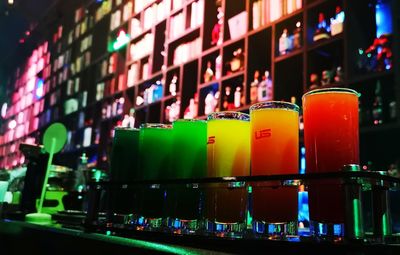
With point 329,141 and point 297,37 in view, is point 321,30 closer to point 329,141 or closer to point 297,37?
Answer: point 297,37

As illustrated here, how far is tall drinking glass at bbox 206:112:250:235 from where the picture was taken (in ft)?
2.68

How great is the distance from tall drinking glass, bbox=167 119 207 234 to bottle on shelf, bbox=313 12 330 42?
1.90m

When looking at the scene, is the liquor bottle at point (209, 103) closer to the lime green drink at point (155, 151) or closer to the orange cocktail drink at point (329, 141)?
the lime green drink at point (155, 151)

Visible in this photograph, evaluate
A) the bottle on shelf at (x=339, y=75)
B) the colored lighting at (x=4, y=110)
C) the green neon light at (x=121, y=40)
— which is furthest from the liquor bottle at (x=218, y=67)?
the colored lighting at (x=4, y=110)

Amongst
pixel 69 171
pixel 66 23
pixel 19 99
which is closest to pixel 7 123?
pixel 19 99

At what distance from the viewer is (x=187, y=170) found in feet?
3.19

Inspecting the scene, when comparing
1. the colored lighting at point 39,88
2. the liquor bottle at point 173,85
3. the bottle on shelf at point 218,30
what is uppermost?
the colored lighting at point 39,88

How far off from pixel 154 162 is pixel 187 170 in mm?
114

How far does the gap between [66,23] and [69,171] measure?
5155 millimetres

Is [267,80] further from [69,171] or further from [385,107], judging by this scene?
[69,171]

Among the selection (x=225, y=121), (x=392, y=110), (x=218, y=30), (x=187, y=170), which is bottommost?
(x=187, y=170)

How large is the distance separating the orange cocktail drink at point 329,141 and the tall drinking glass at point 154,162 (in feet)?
1.18

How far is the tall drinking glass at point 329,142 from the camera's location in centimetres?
70

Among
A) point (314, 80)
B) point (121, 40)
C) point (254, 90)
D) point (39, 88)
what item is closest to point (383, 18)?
point (314, 80)
